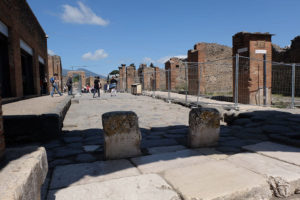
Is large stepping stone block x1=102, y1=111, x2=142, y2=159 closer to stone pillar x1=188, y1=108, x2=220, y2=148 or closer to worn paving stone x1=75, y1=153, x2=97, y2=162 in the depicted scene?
worn paving stone x1=75, y1=153, x2=97, y2=162

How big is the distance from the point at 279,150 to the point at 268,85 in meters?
6.68

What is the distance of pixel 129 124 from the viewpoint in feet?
9.44

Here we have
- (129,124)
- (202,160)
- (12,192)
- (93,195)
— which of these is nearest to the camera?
(12,192)

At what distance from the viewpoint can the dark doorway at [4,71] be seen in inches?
318

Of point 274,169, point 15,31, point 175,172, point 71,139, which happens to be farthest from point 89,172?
point 15,31

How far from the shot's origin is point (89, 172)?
2322 millimetres

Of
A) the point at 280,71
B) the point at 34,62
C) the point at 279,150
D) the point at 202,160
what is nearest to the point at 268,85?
the point at 280,71

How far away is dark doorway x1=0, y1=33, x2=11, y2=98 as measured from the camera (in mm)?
8078

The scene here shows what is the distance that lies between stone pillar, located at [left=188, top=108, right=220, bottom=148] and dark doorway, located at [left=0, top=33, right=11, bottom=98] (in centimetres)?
784

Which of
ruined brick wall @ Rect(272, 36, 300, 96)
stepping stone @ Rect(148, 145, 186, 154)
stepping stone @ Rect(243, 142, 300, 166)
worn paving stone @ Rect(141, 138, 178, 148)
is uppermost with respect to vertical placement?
ruined brick wall @ Rect(272, 36, 300, 96)

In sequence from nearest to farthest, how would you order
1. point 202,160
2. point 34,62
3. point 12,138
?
point 202,160 → point 12,138 → point 34,62

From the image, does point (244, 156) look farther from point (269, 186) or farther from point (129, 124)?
point (129, 124)

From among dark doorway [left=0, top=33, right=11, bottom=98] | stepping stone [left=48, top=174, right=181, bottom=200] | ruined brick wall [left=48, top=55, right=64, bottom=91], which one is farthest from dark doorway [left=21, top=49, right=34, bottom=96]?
ruined brick wall [left=48, top=55, right=64, bottom=91]

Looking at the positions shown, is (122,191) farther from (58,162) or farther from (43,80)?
(43,80)
